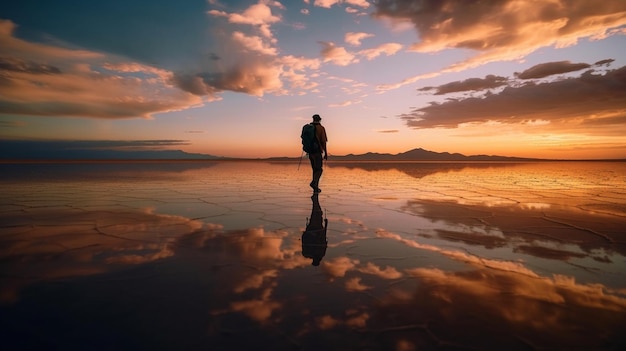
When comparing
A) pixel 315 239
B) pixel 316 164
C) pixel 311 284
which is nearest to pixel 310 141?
pixel 316 164

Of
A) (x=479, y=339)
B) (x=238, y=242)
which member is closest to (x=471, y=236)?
(x=479, y=339)

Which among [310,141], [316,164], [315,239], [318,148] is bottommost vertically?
[315,239]

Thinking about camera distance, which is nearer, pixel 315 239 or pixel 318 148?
pixel 315 239

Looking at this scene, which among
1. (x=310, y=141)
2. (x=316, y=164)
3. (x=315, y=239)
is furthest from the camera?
(x=316, y=164)

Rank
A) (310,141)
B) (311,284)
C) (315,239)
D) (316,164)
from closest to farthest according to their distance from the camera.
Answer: (311,284) < (315,239) < (310,141) < (316,164)

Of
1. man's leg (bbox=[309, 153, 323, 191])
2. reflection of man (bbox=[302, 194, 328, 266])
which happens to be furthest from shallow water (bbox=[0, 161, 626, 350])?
man's leg (bbox=[309, 153, 323, 191])

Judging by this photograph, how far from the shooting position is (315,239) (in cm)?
386

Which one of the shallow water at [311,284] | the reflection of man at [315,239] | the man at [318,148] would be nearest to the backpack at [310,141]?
the man at [318,148]

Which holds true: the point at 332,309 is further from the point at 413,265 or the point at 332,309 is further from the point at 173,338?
the point at 413,265

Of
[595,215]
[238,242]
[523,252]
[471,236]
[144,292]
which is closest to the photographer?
[144,292]

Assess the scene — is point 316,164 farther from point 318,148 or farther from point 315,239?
point 315,239

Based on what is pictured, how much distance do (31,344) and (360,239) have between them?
304 centimetres

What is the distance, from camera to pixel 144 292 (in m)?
2.29

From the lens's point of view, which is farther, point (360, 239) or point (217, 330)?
point (360, 239)
